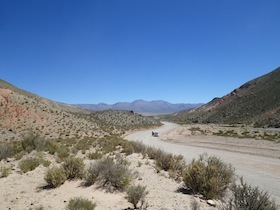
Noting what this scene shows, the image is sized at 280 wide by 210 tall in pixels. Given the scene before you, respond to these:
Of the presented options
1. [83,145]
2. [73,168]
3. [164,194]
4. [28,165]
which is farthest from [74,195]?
[83,145]

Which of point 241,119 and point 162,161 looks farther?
point 241,119

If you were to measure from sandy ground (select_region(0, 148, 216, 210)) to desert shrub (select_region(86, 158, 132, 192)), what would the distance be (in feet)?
1.16

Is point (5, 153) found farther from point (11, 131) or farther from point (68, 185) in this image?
point (11, 131)

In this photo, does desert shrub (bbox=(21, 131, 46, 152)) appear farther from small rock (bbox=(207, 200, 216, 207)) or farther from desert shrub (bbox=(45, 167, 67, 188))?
small rock (bbox=(207, 200, 216, 207))

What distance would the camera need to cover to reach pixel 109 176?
10.9m

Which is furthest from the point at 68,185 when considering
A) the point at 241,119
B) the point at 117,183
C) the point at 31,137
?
the point at 241,119

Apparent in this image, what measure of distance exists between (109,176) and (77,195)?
151 centimetres

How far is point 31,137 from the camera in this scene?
23.0 m

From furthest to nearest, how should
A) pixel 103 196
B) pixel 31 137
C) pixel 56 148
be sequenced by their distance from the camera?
pixel 31 137 < pixel 56 148 < pixel 103 196

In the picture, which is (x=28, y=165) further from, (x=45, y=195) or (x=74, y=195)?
(x=74, y=195)

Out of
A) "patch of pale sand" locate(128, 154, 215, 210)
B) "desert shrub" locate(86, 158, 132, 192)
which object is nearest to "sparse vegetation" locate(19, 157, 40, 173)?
"desert shrub" locate(86, 158, 132, 192)

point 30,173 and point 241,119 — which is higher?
point 241,119

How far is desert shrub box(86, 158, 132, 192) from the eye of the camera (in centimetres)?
1057

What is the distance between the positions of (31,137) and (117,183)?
14.7 metres
